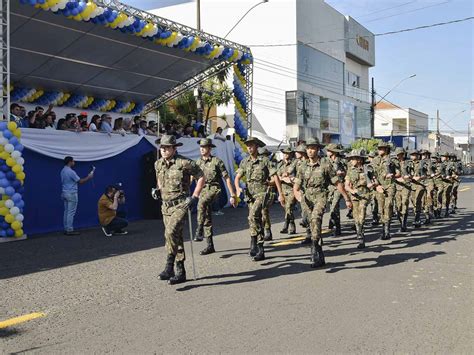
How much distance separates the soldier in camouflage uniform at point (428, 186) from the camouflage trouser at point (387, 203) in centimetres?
301

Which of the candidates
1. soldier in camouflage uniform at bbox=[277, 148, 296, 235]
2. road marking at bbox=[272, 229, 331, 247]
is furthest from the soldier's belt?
soldier in camouflage uniform at bbox=[277, 148, 296, 235]

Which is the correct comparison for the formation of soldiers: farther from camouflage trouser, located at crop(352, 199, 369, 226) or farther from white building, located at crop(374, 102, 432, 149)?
white building, located at crop(374, 102, 432, 149)

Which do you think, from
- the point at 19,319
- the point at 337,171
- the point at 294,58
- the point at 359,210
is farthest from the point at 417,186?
the point at 294,58

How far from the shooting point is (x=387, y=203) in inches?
416

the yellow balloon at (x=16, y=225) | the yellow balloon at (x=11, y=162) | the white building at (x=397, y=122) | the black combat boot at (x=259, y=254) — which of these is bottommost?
A: the black combat boot at (x=259, y=254)

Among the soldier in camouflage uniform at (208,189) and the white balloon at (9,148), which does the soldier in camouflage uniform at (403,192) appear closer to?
the soldier in camouflage uniform at (208,189)

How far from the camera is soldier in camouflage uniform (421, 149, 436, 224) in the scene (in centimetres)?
1336

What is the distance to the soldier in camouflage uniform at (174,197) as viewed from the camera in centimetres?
655

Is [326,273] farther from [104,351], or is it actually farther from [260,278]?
[104,351]

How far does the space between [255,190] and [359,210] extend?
241 centimetres

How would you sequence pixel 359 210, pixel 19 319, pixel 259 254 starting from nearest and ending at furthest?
pixel 19 319 → pixel 259 254 → pixel 359 210

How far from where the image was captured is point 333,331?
4.73 meters

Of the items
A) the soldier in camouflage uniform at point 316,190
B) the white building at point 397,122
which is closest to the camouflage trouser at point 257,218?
the soldier in camouflage uniform at point 316,190

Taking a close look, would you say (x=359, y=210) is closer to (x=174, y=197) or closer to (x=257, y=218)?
(x=257, y=218)
